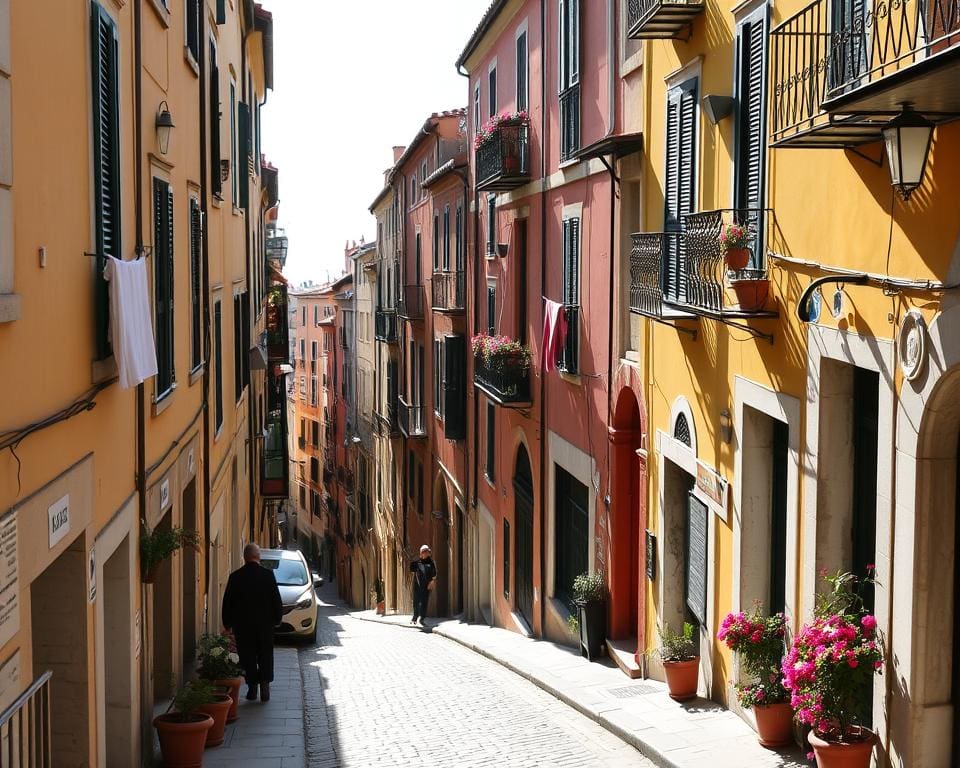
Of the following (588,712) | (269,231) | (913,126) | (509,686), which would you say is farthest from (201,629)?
(269,231)

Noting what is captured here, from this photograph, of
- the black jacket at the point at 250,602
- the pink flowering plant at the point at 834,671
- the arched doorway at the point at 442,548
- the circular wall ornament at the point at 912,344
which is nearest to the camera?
the circular wall ornament at the point at 912,344

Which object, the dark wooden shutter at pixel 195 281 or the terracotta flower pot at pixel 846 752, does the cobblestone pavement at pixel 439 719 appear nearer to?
the terracotta flower pot at pixel 846 752

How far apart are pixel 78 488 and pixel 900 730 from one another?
5.30 m

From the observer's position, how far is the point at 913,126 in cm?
636

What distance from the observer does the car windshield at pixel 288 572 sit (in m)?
22.0

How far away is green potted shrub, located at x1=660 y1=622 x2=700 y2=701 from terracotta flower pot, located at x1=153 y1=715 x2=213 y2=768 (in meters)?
4.63

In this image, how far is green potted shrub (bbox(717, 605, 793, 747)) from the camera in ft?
29.9

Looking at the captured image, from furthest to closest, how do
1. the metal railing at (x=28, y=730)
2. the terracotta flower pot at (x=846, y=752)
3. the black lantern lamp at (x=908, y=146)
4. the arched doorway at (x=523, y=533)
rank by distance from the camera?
1. the arched doorway at (x=523, y=533)
2. the terracotta flower pot at (x=846, y=752)
3. the black lantern lamp at (x=908, y=146)
4. the metal railing at (x=28, y=730)

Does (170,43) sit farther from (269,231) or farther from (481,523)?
(269,231)

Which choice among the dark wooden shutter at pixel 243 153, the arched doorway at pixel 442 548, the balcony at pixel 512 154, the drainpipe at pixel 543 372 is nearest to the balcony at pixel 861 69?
the drainpipe at pixel 543 372

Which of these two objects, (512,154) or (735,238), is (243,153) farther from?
(735,238)

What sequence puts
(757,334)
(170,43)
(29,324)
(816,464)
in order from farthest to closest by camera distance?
(170,43)
(757,334)
(816,464)
(29,324)

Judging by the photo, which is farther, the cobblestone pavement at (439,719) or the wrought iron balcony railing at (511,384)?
the wrought iron balcony railing at (511,384)

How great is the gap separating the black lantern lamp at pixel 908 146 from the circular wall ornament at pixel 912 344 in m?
0.80
